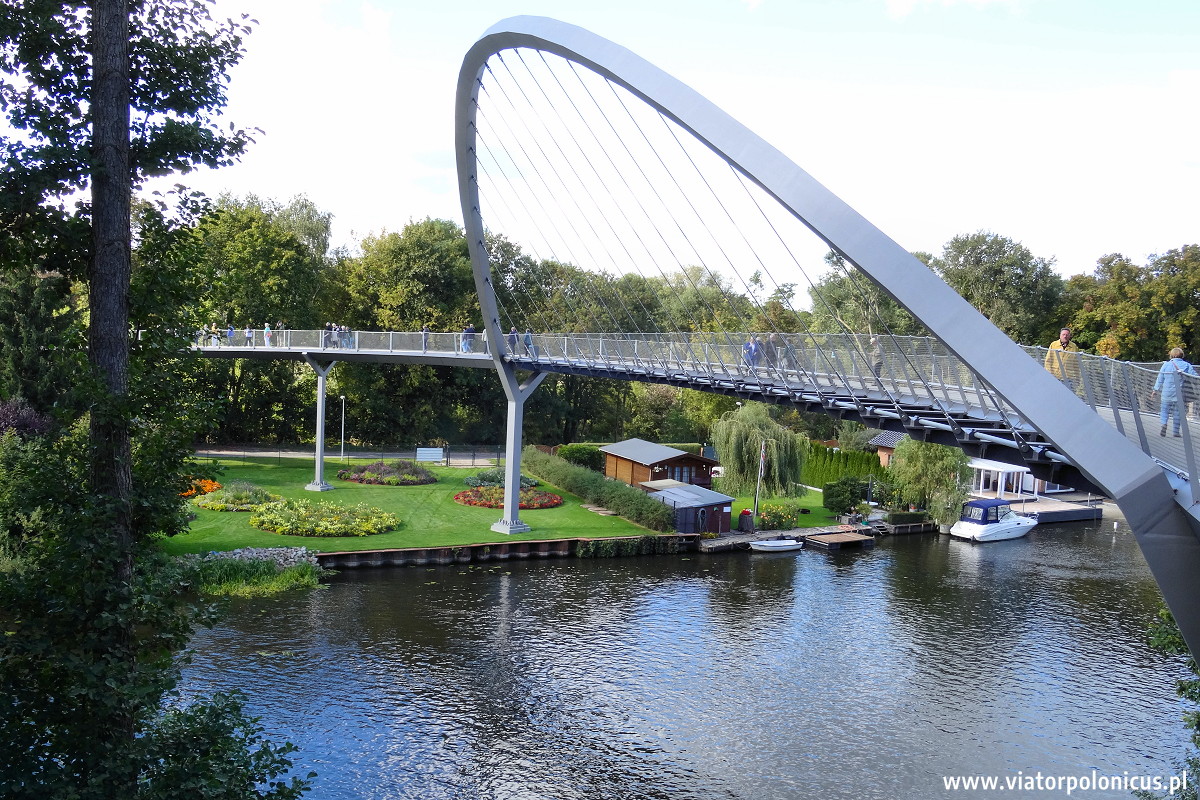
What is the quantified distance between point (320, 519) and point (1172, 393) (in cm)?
2425

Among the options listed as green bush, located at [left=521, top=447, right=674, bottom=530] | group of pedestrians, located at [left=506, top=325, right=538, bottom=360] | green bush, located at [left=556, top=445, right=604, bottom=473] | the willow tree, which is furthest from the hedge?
group of pedestrians, located at [left=506, top=325, right=538, bottom=360]

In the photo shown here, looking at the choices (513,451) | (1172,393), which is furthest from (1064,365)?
(513,451)

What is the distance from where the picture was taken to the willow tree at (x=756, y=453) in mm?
34469

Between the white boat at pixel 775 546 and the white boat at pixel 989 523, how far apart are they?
320 inches

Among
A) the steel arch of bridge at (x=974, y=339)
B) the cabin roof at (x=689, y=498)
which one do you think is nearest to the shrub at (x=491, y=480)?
the cabin roof at (x=689, y=498)

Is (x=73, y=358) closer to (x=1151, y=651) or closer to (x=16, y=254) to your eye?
(x=16, y=254)

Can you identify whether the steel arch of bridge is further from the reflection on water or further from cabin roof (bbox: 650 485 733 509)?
cabin roof (bbox: 650 485 733 509)

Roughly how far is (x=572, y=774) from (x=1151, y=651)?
15.1 m

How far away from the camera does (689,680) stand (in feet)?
58.9

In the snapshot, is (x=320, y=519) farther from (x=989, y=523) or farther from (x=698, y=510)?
(x=989, y=523)

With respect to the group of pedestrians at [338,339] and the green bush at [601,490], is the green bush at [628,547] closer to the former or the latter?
the green bush at [601,490]

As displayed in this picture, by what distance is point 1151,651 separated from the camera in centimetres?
2100

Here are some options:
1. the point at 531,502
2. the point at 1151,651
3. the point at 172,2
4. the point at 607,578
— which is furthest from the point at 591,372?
the point at 172,2

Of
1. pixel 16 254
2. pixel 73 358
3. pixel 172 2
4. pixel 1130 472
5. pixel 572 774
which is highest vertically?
pixel 172 2
